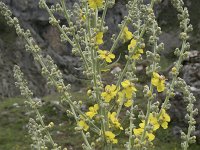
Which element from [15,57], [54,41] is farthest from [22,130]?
[54,41]

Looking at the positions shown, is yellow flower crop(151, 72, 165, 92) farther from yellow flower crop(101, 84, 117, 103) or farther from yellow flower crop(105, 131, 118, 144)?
yellow flower crop(105, 131, 118, 144)

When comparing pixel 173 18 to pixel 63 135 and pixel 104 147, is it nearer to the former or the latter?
pixel 63 135

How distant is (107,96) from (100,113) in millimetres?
170

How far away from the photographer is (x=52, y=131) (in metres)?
19.2

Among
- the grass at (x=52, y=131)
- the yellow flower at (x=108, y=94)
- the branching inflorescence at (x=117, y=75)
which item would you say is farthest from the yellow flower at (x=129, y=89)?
the grass at (x=52, y=131)

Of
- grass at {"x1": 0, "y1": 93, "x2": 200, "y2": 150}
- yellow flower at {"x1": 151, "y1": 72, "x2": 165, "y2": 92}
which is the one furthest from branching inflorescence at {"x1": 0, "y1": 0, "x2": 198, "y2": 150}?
grass at {"x1": 0, "y1": 93, "x2": 200, "y2": 150}

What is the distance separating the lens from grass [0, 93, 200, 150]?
57.2 ft

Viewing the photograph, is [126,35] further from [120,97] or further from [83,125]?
[83,125]

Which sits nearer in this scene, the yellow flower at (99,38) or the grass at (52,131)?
the yellow flower at (99,38)

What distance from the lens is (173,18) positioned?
4478 centimetres

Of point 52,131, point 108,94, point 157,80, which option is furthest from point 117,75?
point 52,131

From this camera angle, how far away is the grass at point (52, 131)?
57.2 feet

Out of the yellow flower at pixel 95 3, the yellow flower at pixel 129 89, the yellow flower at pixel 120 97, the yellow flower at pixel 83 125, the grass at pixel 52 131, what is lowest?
the grass at pixel 52 131

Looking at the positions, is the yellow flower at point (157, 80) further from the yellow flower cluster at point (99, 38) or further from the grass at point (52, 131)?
the grass at point (52, 131)
